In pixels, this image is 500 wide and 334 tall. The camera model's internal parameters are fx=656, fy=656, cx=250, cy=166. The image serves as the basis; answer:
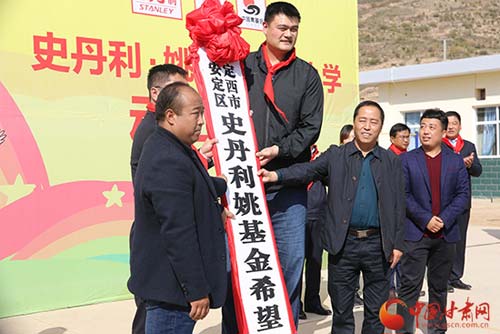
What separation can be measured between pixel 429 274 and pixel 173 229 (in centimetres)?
269

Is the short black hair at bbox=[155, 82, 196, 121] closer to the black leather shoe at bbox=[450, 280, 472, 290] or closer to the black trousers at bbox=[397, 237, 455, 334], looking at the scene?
the black trousers at bbox=[397, 237, 455, 334]

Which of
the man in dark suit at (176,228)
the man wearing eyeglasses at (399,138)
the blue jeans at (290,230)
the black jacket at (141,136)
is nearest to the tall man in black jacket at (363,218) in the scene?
the blue jeans at (290,230)

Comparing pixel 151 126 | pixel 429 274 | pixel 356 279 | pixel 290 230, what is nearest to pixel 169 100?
pixel 151 126

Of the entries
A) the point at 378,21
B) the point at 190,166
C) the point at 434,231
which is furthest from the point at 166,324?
the point at 378,21

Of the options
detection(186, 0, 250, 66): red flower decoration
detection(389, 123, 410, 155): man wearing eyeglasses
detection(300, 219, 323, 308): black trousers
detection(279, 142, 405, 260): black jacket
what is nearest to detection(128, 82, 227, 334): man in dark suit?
detection(186, 0, 250, 66): red flower decoration

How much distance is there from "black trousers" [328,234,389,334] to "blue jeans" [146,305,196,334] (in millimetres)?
1483

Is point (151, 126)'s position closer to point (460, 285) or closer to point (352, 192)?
point (352, 192)

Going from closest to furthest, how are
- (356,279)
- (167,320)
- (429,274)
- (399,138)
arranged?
(167,320), (356,279), (429,274), (399,138)

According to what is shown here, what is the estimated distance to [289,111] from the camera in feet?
12.2

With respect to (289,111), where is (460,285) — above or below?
below

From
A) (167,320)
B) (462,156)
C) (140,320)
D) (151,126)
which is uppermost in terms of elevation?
(151,126)

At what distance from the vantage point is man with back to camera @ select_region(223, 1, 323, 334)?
369cm

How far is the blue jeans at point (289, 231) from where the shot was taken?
3.78 meters

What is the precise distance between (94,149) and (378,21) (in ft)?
188
